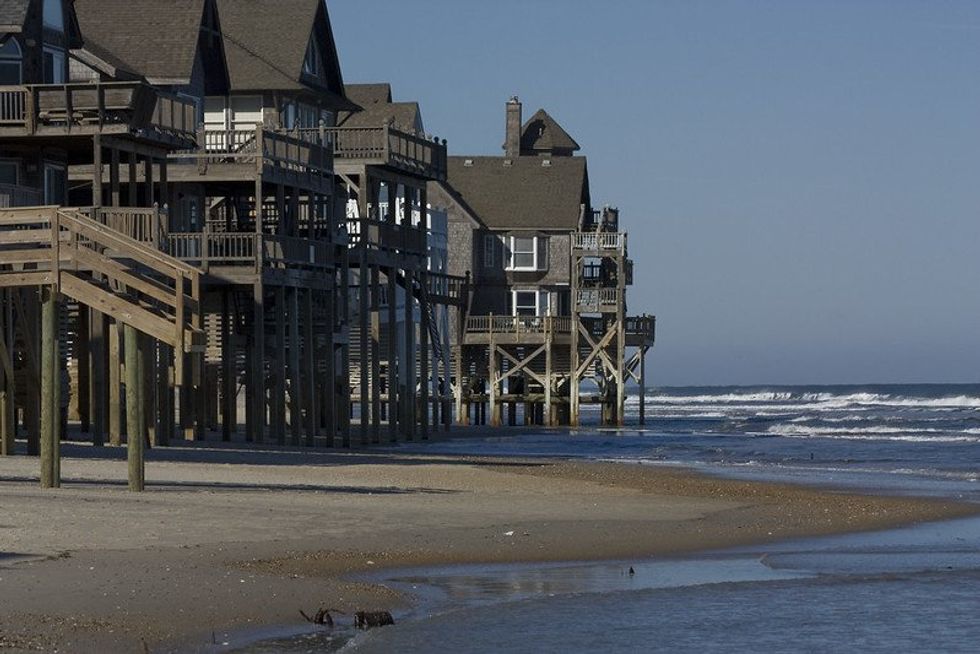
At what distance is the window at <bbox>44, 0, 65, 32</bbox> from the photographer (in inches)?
1526

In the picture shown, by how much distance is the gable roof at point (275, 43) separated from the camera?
5075 cm

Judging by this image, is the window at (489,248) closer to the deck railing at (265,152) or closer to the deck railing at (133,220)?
the deck railing at (265,152)

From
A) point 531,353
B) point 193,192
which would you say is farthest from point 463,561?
point 531,353

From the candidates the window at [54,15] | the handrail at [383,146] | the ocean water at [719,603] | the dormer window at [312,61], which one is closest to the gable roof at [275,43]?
the dormer window at [312,61]

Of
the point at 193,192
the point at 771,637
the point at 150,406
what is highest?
the point at 193,192

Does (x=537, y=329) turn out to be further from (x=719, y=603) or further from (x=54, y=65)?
(x=719, y=603)

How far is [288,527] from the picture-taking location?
21.7 meters

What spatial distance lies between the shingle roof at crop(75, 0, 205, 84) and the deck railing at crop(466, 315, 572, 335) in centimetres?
2719

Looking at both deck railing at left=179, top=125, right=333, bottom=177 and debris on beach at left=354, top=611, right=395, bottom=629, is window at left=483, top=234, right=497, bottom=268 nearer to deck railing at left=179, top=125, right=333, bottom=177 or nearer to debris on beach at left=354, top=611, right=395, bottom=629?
deck railing at left=179, top=125, right=333, bottom=177

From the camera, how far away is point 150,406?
35.1 metres

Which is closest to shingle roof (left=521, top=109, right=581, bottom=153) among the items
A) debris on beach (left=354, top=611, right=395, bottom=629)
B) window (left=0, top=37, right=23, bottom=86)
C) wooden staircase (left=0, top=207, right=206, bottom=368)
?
window (left=0, top=37, right=23, bottom=86)

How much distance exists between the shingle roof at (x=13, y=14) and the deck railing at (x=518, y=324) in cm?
3489

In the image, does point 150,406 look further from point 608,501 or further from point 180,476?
point 608,501

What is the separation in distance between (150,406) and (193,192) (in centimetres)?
1069
